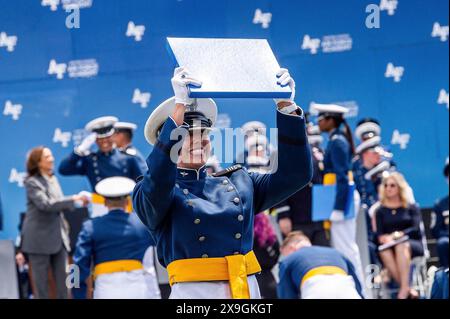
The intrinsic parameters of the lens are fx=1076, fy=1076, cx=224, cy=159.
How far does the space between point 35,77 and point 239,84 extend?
2.69 m

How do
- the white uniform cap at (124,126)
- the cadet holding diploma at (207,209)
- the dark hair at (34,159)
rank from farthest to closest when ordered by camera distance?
the white uniform cap at (124,126) → the dark hair at (34,159) → the cadet holding diploma at (207,209)

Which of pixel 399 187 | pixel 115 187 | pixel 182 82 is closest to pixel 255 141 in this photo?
pixel 399 187

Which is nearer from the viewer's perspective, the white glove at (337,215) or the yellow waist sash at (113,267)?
the yellow waist sash at (113,267)

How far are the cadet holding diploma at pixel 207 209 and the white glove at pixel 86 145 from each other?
4056 mm

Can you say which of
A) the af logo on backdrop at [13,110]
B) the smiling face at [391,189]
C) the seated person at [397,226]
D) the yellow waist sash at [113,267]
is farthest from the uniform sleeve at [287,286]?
the smiling face at [391,189]

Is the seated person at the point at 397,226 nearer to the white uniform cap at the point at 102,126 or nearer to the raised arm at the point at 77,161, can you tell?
the white uniform cap at the point at 102,126

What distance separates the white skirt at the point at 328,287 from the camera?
6.18 metres

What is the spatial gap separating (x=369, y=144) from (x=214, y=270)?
16.8 ft

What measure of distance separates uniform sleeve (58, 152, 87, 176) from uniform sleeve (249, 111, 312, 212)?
13.5ft

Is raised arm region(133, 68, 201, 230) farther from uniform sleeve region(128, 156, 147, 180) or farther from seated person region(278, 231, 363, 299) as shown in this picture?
uniform sleeve region(128, 156, 147, 180)

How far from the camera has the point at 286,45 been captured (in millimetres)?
7262

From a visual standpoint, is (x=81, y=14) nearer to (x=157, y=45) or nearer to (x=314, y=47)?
(x=157, y=45)

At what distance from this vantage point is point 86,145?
8.37 meters
